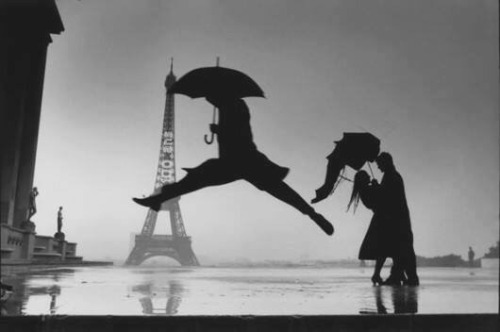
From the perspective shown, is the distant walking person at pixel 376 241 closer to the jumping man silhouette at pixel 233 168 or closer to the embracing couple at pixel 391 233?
the embracing couple at pixel 391 233

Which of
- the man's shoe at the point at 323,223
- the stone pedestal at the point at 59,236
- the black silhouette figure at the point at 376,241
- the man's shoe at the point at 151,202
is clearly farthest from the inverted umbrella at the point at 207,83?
the stone pedestal at the point at 59,236

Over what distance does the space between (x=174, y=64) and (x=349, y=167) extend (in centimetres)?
351

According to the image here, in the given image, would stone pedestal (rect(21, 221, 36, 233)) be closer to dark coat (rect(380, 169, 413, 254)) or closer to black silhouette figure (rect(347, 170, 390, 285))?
black silhouette figure (rect(347, 170, 390, 285))

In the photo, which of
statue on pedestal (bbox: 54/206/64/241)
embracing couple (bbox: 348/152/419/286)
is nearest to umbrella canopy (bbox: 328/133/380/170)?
embracing couple (bbox: 348/152/419/286)

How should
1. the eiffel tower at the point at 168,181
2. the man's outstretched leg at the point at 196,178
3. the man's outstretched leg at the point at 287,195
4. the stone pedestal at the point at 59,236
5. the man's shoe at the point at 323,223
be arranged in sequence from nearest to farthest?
the man's outstretched leg at the point at 196,178
the man's outstretched leg at the point at 287,195
the man's shoe at the point at 323,223
the stone pedestal at the point at 59,236
the eiffel tower at the point at 168,181

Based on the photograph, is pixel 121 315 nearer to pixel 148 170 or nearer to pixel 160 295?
pixel 160 295

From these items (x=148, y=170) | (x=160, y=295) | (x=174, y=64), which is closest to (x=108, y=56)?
(x=174, y=64)

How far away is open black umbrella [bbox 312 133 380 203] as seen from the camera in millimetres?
7594

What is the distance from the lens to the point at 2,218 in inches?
238

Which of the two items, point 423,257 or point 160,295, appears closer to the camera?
point 160,295

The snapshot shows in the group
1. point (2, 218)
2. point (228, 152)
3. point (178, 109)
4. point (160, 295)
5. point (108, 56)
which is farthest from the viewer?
point (108, 56)

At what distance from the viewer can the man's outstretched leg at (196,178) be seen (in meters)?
6.48

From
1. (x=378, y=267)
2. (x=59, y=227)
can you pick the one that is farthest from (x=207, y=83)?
(x=378, y=267)

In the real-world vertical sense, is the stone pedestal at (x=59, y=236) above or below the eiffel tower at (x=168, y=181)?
below
